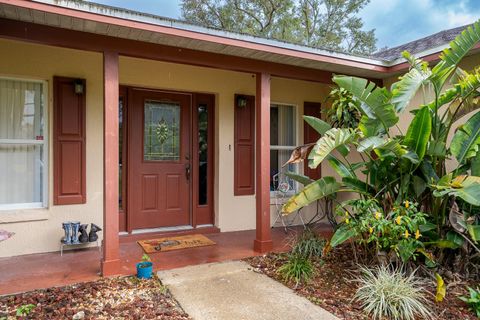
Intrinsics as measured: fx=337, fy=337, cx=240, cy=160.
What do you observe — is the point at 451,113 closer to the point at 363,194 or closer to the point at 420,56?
the point at 420,56

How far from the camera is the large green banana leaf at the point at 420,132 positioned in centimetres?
308

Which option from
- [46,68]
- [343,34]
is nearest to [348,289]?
[46,68]

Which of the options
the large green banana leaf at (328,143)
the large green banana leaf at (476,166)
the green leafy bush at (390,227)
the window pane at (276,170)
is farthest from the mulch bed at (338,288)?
the window pane at (276,170)

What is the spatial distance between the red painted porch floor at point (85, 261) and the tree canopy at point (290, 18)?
420 inches

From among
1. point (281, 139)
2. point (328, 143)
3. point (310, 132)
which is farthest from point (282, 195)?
point (328, 143)

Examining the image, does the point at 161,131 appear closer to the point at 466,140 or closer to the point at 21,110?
the point at 21,110

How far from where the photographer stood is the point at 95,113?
4.45 m

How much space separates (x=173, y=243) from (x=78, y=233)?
3.88 ft

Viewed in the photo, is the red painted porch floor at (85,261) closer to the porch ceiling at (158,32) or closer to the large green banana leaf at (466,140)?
the large green banana leaf at (466,140)

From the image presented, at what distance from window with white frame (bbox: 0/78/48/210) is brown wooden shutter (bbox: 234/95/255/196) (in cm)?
266

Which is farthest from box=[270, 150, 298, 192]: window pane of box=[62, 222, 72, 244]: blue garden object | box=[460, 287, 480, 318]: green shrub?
box=[460, 287, 480, 318]: green shrub

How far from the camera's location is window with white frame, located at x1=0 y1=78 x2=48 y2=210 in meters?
4.07

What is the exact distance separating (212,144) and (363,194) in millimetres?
2592

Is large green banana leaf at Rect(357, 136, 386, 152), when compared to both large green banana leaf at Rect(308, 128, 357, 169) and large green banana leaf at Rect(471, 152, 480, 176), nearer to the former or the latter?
large green banana leaf at Rect(308, 128, 357, 169)
